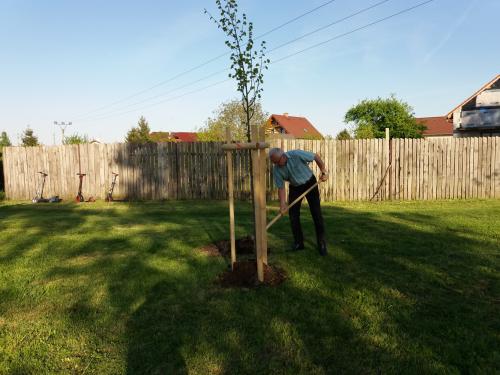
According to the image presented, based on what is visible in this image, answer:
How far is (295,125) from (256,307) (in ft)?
190

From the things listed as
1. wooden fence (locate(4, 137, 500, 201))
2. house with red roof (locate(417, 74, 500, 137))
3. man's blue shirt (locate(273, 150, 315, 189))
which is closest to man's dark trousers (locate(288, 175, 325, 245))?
man's blue shirt (locate(273, 150, 315, 189))

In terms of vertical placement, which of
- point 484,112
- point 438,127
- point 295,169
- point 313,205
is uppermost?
point 438,127

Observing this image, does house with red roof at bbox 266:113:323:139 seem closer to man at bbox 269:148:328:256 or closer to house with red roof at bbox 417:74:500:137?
house with red roof at bbox 417:74:500:137

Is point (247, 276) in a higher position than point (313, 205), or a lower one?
lower

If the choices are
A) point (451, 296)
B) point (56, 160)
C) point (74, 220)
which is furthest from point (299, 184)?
point (56, 160)

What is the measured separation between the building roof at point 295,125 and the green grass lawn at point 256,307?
1965 inches

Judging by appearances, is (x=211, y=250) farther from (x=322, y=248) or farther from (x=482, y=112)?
(x=482, y=112)

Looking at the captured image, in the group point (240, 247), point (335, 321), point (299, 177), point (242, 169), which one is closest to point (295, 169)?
point (299, 177)

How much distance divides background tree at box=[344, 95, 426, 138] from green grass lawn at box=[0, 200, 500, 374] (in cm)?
4198

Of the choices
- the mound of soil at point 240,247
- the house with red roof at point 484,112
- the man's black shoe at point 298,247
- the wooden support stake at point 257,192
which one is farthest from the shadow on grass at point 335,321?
the house with red roof at point 484,112

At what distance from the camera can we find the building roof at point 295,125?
57562mm

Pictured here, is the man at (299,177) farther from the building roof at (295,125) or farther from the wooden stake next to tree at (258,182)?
the building roof at (295,125)

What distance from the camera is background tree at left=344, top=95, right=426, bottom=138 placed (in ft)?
157

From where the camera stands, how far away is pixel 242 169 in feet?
43.5
